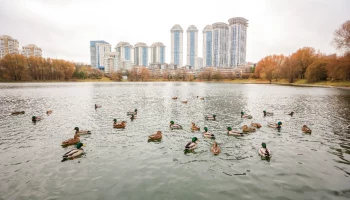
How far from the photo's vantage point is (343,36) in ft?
203

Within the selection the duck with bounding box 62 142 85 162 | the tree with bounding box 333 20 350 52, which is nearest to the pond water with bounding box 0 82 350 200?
the duck with bounding box 62 142 85 162

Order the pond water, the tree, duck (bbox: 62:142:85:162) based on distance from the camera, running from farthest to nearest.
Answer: the tree < duck (bbox: 62:142:85:162) < the pond water

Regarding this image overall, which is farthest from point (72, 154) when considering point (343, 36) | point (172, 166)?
point (343, 36)

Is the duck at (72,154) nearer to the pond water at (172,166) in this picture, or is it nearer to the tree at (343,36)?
the pond water at (172,166)

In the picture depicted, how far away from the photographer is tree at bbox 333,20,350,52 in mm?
60253

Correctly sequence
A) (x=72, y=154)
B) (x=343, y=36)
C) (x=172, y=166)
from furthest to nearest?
(x=343, y=36)
(x=72, y=154)
(x=172, y=166)

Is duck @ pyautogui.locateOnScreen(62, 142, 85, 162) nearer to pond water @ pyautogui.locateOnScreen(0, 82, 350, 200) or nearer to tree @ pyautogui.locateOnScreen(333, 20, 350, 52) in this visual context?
pond water @ pyautogui.locateOnScreen(0, 82, 350, 200)

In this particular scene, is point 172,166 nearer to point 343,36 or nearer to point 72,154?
point 72,154

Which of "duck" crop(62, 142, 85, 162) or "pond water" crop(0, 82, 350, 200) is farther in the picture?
"duck" crop(62, 142, 85, 162)

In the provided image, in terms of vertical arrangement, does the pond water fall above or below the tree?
below

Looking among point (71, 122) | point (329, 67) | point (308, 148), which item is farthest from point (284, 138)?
point (329, 67)

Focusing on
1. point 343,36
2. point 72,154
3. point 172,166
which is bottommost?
point 172,166

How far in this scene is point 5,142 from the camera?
15.1m

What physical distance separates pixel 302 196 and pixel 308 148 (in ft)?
23.0
